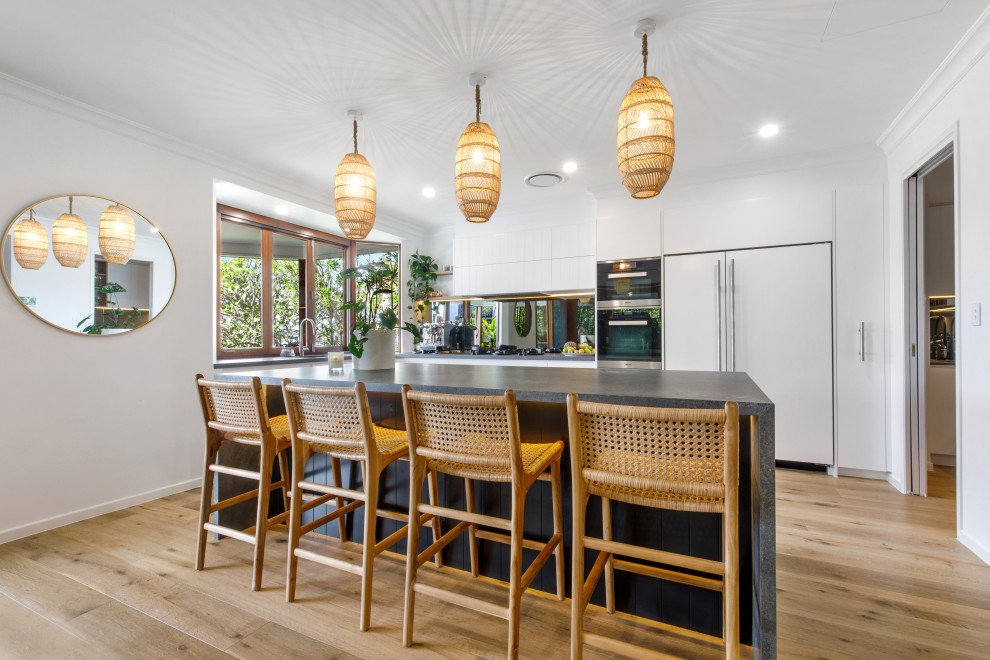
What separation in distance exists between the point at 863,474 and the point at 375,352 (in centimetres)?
359

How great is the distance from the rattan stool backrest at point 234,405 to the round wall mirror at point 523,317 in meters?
3.41

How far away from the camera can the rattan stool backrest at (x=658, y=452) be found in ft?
4.06

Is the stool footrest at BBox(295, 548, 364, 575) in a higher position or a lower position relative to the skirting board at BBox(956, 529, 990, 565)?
higher

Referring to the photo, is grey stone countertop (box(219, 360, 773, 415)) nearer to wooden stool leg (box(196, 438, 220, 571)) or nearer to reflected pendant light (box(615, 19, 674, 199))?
wooden stool leg (box(196, 438, 220, 571))

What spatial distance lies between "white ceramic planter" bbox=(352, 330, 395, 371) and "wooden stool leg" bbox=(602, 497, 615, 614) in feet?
4.34

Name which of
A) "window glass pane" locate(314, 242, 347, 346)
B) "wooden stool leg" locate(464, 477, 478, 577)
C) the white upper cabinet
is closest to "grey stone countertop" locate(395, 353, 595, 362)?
"window glass pane" locate(314, 242, 347, 346)

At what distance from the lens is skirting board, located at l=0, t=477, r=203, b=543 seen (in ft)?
8.17

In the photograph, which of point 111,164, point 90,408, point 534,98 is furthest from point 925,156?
point 90,408

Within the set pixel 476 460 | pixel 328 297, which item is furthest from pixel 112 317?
pixel 476 460

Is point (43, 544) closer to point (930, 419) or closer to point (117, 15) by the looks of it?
point (117, 15)

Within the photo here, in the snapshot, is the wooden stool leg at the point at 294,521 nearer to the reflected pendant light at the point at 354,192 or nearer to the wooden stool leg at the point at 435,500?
the wooden stool leg at the point at 435,500

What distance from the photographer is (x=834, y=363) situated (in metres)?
3.50

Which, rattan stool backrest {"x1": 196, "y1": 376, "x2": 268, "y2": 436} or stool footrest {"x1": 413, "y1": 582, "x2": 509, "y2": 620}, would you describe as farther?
rattan stool backrest {"x1": 196, "y1": 376, "x2": 268, "y2": 436}

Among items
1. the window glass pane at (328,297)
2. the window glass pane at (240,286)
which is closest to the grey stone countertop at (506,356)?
the window glass pane at (328,297)
